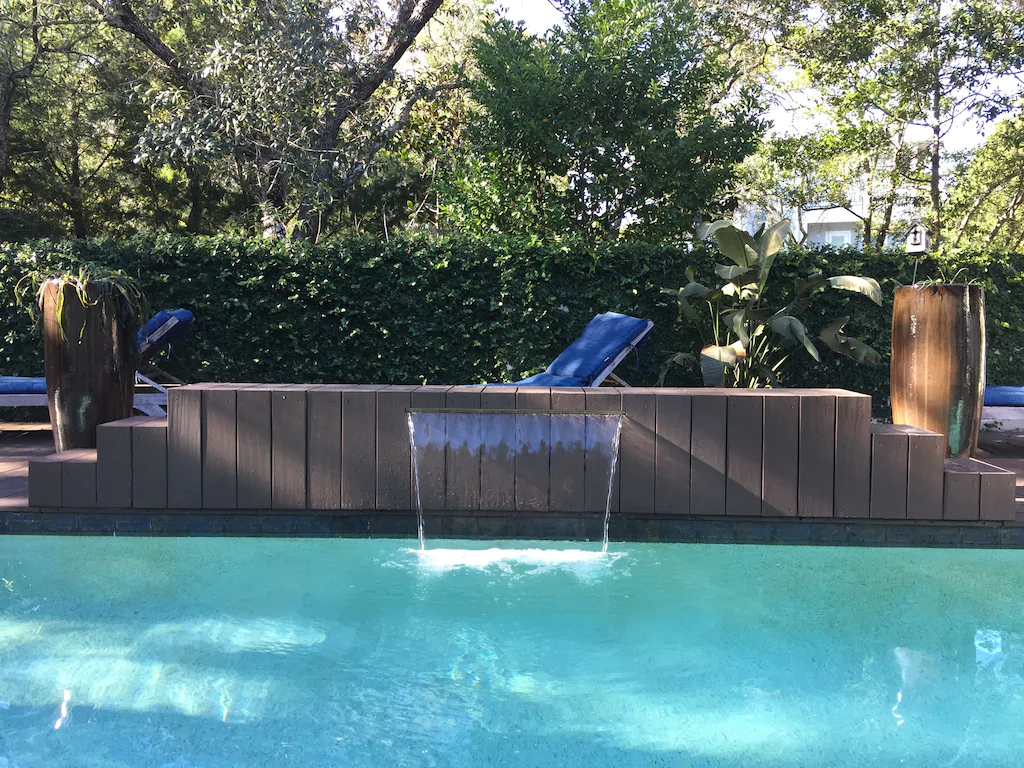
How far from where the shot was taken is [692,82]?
9836mm

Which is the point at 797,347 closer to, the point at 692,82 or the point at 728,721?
the point at 692,82

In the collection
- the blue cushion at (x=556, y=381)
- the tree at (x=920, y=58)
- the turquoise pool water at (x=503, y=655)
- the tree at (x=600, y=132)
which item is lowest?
the turquoise pool water at (x=503, y=655)

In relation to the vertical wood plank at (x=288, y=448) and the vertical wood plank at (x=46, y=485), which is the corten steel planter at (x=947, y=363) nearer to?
the vertical wood plank at (x=288, y=448)

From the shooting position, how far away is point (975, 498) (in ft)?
12.6

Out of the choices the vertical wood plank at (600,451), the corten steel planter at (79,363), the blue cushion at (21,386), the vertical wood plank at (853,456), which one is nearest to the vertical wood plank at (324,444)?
the vertical wood plank at (600,451)

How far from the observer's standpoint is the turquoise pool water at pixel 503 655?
2.09 metres

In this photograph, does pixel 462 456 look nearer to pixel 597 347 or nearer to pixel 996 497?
pixel 996 497

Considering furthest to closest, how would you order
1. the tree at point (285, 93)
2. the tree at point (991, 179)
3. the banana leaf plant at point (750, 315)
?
1. the tree at point (991, 179)
2. the tree at point (285, 93)
3. the banana leaf plant at point (750, 315)

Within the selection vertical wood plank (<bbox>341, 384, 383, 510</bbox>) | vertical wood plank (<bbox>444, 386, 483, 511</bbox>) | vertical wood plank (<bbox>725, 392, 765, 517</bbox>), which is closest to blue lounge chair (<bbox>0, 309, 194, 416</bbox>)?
vertical wood plank (<bbox>341, 384, 383, 510</bbox>)

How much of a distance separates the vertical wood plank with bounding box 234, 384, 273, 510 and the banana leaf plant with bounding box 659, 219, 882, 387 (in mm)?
3912

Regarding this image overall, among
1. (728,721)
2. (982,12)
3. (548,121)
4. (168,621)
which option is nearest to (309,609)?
(168,621)

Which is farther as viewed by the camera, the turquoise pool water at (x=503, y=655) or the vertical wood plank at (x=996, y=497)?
the vertical wood plank at (x=996, y=497)

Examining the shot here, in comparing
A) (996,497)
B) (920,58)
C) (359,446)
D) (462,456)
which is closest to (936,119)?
(920,58)

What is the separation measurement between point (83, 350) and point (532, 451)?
307 centimetres
